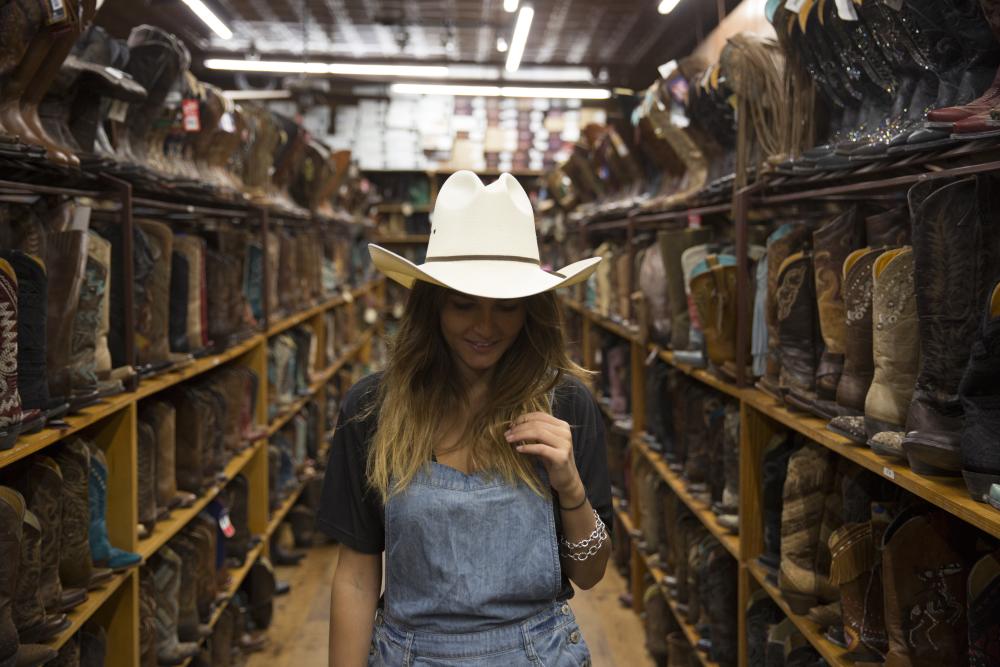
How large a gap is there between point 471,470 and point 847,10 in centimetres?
142

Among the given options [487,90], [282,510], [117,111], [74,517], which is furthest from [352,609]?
[487,90]

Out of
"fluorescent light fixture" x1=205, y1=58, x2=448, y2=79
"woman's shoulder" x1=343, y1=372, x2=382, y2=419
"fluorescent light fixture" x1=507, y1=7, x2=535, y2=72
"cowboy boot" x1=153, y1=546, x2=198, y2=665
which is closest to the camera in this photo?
"woman's shoulder" x1=343, y1=372, x2=382, y2=419

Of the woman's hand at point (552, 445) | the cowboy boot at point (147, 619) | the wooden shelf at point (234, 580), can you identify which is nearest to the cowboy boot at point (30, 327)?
the cowboy boot at point (147, 619)

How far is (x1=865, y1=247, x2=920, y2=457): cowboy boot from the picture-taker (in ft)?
6.52

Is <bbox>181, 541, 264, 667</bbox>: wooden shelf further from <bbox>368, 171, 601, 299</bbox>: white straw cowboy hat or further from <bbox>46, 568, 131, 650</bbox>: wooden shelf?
<bbox>368, 171, 601, 299</bbox>: white straw cowboy hat

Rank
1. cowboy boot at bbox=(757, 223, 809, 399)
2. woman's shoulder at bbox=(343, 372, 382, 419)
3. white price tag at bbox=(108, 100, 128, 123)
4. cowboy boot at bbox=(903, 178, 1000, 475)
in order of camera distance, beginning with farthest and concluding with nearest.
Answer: white price tag at bbox=(108, 100, 128, 123) → cowboy boot at bbox=(757, 223, 809, 399) → woman's shoulder at bbox=(343, 372, 382, 419) → cowboy boot at bbox=(903, 178, 1000, 475)

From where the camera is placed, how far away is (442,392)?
76.7 inches

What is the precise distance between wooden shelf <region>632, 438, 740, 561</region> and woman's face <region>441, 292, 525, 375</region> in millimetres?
1566

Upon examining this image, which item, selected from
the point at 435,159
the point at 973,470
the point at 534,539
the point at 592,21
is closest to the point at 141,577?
the point at 534,539

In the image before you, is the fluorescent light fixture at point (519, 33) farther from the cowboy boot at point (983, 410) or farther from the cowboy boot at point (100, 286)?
the cowboy boot at point (983, 410)

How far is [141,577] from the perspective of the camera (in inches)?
128

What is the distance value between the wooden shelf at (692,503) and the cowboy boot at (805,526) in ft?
1.57

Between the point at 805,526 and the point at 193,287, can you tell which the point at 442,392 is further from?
the point at 193,287

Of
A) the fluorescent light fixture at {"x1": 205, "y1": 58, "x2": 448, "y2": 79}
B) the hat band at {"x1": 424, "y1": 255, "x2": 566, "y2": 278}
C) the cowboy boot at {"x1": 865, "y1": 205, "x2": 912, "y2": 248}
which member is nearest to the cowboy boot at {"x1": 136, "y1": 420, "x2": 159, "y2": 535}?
the hat band at {"x1": 424, "y1": 255, "x2": 566, "y2": 278}
